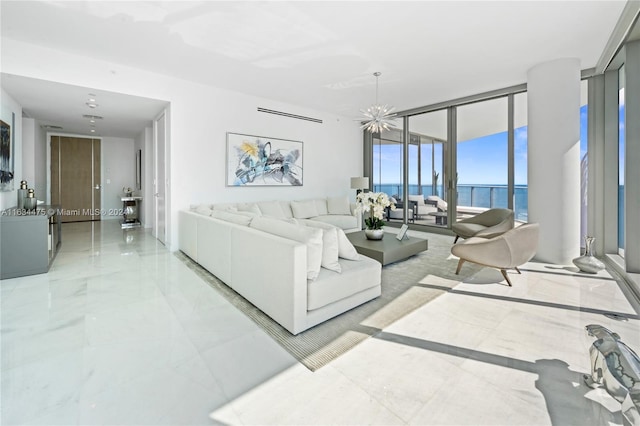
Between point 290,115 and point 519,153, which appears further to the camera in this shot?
point 290,115

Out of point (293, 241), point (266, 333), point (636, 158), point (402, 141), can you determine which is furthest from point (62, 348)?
point (402, 141)

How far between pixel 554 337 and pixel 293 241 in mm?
2114

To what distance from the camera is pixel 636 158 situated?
3.66 meters

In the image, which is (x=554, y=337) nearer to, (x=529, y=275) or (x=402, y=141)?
(x=529, y=275)

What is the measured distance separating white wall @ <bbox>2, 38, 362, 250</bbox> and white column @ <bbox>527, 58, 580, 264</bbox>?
4.29 m

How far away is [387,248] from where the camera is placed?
3.97m

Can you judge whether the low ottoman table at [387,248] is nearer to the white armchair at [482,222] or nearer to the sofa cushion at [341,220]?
the white armchair at [482,222]

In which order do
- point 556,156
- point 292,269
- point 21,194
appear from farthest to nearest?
1. point 21,194
2. point 556,156
3. point 292,269

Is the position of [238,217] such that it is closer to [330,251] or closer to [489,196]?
[330,251]

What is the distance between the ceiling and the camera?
310cm

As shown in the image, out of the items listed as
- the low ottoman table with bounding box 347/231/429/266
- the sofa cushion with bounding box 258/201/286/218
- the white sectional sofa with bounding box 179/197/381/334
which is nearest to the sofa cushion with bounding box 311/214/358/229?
the sofa cushion with bounding box 258/201/286/218

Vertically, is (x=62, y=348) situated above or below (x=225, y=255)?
below

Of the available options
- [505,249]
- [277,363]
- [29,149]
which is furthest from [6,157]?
[505,249]

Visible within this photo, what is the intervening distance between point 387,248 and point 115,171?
29.3 ft
